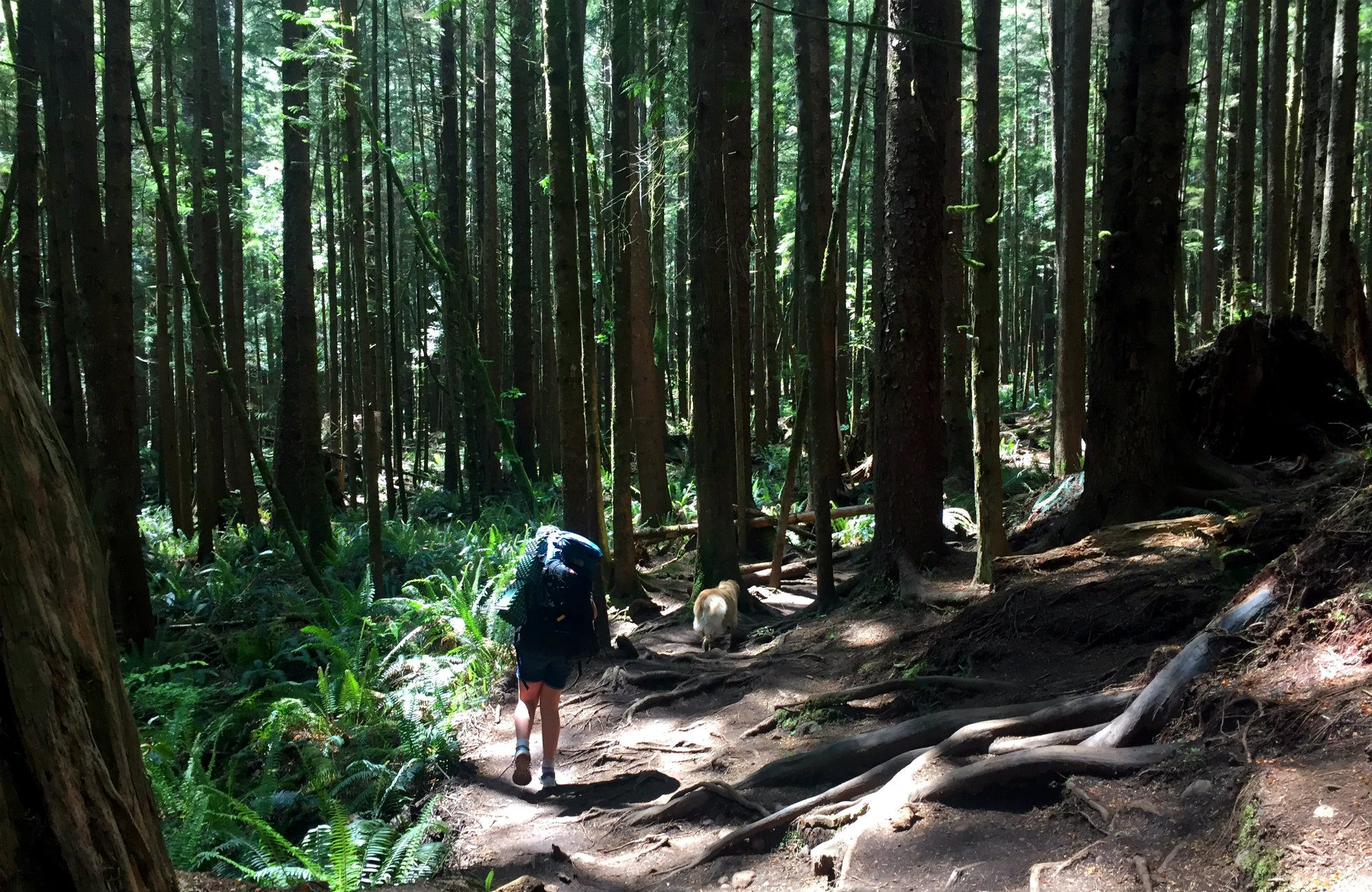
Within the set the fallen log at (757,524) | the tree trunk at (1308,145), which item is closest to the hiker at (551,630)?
the fallen log at (757,524)

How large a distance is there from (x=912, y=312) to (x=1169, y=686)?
4936 mm

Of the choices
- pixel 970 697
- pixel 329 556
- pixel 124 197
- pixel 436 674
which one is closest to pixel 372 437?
pixel 329 556

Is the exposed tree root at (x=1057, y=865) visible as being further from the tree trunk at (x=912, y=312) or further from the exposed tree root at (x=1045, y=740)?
the tree trunk at (x=912, y=312)

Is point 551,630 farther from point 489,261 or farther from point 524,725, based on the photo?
point 489,261

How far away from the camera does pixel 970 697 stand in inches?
225

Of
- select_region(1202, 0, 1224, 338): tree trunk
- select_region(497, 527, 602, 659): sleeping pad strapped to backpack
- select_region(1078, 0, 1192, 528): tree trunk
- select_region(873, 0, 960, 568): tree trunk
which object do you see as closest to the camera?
select_region(497, 527, 602, 659): sleeping pad strapped to backpack

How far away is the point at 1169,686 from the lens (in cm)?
411

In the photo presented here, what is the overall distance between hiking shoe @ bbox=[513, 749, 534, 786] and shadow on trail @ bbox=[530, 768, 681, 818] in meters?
0.14

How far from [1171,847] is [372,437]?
1157 centimetres

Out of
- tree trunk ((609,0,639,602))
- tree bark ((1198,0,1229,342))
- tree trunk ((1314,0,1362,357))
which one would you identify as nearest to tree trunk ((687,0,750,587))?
tree trunk ((609,0,639,602))

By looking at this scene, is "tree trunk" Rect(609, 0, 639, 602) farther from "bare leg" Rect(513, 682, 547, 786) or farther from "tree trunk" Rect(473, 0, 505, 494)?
"tree trunk" Rect(473, 0, 505, 494)

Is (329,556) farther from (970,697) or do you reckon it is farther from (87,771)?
(87,771)

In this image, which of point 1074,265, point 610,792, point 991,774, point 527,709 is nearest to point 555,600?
point 527,709

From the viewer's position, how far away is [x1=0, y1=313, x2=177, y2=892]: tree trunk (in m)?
1.78
